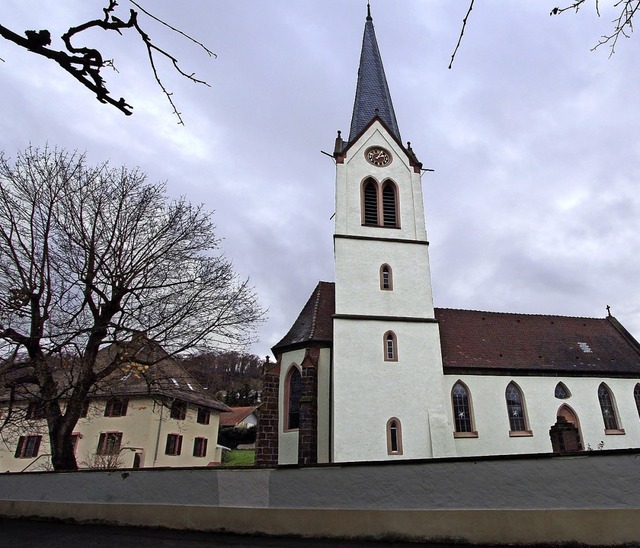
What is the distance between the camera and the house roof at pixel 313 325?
16938 mm

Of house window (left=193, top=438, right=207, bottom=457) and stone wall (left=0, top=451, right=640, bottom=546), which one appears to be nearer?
stone wall (left=0, top=451, right=640, bottom=546)

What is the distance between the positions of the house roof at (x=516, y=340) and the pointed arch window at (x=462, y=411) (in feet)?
2.34

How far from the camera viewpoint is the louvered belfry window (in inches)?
736

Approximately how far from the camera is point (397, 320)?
1641cm

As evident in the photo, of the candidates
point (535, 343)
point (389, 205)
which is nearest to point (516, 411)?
point (535, 343)

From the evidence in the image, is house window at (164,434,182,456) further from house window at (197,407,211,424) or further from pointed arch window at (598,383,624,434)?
pointed arch window at (598,383,624,434)

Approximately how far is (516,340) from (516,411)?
148 inches

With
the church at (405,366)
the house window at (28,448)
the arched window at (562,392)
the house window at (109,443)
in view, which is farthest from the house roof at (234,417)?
the arched window at (562,392)

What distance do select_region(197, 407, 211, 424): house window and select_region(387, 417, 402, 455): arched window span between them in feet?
54.4

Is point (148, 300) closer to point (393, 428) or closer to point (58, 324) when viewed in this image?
point (58, 324)

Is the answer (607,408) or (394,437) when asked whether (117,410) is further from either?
(607,408)

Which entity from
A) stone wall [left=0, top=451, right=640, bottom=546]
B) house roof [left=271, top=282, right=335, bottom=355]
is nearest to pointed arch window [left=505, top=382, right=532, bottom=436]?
house roof [left=271, top=282, right=335, bottom=355]

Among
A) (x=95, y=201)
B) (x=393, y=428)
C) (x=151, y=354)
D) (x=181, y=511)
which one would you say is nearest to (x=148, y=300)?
(x=151, y=354)

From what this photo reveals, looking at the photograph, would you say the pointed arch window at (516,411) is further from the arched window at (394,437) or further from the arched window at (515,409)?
the arched window at (394,437)
